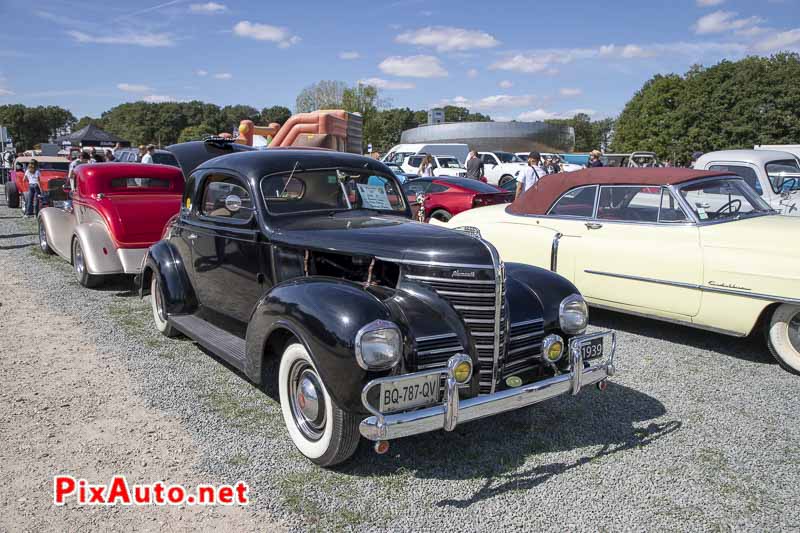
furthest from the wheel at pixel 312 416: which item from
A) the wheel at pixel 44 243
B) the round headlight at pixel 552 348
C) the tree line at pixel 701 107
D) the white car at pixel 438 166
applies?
the tree line at pixel 701 107

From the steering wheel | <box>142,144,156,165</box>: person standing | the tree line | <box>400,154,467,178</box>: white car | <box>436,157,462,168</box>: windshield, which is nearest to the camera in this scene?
the steering wheel

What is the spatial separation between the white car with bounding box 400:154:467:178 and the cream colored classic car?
1678 cm

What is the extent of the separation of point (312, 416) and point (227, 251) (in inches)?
70.7

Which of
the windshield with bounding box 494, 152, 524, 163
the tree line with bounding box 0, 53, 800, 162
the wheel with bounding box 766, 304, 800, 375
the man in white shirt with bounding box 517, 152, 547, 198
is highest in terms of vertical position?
the tree line with bounding box 0, 53, 800, 162

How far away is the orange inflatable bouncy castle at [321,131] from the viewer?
21391 mm

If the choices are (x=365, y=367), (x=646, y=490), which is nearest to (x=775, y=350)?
(x=646, y=490)

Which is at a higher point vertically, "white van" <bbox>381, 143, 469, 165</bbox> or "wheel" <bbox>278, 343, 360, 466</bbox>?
"white van" <bbox>381, 143, 469, 165</bbox>

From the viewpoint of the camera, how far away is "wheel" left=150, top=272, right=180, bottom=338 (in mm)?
5452

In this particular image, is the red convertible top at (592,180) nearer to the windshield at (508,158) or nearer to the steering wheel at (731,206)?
the steering wheel at (731,206)

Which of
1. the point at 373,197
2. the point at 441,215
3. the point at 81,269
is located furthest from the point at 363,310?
the point at 441,215

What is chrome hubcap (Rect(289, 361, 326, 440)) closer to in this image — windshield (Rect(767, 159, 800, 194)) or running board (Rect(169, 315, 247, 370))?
running board (Rect(169, 315, 247, 370))

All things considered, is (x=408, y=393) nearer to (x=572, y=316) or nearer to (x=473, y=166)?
(x=572, y=316)

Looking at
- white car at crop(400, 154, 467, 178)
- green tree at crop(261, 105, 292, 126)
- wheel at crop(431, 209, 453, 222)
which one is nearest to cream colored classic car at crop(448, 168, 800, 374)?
wheel at crop(431, 209, 453, 222)

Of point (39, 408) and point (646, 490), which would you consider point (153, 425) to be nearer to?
point (39, 408)
